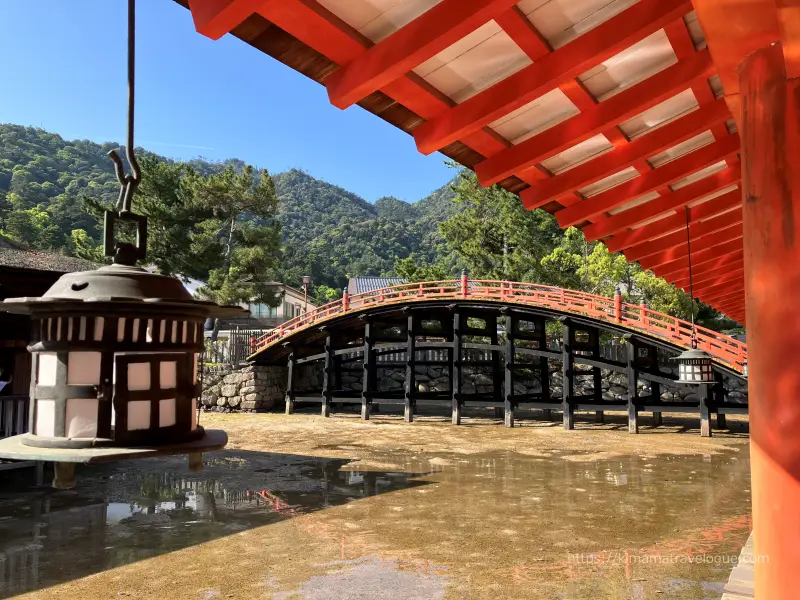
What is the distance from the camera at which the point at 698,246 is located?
6656 millimetres

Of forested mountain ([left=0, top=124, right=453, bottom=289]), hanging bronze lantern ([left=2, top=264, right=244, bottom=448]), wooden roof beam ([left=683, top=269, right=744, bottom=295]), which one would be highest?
forested mountain ([left=0, top=124, right=453, bottom=289])

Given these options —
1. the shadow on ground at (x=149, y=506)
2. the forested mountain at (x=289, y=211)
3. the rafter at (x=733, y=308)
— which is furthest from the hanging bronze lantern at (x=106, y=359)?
the forested mountain at (x=289, y=211)

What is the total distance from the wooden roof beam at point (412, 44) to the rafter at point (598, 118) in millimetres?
1257

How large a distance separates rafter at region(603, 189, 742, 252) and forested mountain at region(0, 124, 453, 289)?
39.8 m

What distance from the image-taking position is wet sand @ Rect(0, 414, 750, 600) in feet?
16.5

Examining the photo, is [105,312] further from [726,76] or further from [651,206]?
[651,206]

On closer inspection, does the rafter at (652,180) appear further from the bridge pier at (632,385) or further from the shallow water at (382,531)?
the bridge pier at (632,385)

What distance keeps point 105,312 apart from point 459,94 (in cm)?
198

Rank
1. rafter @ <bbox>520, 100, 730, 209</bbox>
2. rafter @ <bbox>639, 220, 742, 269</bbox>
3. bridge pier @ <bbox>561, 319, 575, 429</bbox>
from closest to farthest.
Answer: rafter @ <bbox>520, 100, 730, 209</bbox> → rafter @ <bbox>639, 220, 742, 269</bbox> → bridge pier @ <bbox>561, 319, 575, 429</bbox>

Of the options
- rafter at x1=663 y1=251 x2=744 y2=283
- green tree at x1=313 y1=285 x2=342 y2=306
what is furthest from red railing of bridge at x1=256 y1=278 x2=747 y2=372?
green tree at x1=313 y1=285 x2=342 y2=306

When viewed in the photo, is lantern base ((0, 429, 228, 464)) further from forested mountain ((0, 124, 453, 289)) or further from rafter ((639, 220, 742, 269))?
forested mountain ((0, 124, 453, 289))

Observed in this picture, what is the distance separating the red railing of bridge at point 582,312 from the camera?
516 inches

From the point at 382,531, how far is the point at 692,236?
16.3 ft

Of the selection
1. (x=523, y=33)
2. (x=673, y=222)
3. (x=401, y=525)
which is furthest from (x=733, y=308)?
(x=523, y=33)
